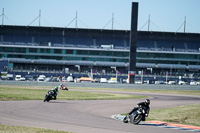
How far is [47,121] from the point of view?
64.7ft

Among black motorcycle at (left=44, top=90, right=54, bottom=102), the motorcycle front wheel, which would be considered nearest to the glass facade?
black motorcycle at (left=44, top=90, right=54, bottom=102)

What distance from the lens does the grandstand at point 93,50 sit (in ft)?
371

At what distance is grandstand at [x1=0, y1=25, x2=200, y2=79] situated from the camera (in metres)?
113

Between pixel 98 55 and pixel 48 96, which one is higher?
pixel 98 55

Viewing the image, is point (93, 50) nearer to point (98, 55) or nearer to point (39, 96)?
point (98, 55)

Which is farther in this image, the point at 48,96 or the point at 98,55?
the point at 98,55

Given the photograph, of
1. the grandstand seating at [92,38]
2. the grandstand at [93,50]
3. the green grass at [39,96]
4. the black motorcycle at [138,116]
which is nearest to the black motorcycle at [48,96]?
the green grass at [39,96]

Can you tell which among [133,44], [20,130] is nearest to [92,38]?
[133,44]

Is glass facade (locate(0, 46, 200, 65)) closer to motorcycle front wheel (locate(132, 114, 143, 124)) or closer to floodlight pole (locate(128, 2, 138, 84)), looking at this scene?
floodlight pole (locate(128, 2, 138, 84))

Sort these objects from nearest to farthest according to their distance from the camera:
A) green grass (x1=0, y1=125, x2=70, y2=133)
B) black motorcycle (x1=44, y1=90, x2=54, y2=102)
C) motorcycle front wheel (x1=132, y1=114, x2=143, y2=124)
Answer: green grass (x1=0, y1=125, x2=70, y2=133), motorcycle front wheel (x1=132, y1=114, x2=143, y2=124), black motorcycle (x1=44, y1=90, x2=54, y2=102)

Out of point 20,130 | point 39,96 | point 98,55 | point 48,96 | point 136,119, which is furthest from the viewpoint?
point 98,55

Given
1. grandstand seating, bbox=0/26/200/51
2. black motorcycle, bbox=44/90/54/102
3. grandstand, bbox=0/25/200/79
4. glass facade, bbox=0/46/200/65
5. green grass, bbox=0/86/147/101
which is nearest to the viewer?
black motorcycle, bbox=44/90/54/102

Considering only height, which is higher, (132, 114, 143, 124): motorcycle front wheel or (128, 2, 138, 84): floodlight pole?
(128, 2, 138, 84): floodlight pole

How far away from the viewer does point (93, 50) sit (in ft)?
374
